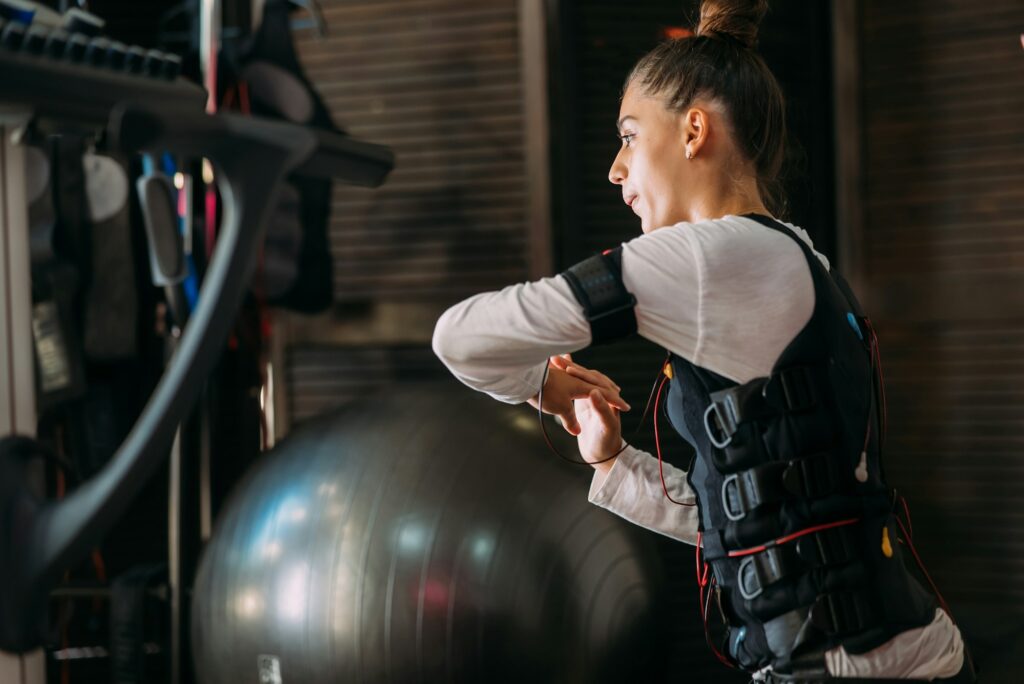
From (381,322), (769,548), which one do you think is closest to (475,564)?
(769,548)

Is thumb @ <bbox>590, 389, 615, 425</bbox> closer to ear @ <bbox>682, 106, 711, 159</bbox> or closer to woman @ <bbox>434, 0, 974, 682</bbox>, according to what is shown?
woman @ <bbox>434, 0, 974, 682</bbox>

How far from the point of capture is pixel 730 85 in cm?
117

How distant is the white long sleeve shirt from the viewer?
1.03 metres

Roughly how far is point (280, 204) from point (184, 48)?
83 centimetres

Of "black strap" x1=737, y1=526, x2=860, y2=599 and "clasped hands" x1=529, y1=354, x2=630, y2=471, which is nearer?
"black strap" x1=737, y1=526, x2=860, y2=599

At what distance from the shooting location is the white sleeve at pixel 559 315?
1029 mm

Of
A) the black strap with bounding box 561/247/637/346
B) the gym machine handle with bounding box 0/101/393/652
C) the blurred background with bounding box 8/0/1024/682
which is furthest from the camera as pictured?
the blurred background with bounding box 8/0/1024/682

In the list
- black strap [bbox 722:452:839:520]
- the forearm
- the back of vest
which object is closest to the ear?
the back of vest

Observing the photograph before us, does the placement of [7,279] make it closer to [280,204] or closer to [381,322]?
[280,204]

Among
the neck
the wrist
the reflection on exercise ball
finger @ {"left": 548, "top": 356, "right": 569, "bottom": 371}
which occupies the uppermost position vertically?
the neck

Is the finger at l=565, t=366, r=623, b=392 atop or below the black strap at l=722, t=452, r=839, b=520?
atop

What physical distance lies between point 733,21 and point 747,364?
1.32ft

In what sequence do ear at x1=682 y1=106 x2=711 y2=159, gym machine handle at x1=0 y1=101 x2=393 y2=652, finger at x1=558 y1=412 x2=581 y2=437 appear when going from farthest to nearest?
gym machine handle at x1=0 y1=101 x2=393 y2=652 → finger at x1=558 y1=412 x2=581 y2=437 → ear at x1=682 y1=106 x2=711 y2=159

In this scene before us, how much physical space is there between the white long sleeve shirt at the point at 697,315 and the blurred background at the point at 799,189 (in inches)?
59.7
